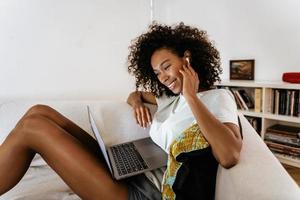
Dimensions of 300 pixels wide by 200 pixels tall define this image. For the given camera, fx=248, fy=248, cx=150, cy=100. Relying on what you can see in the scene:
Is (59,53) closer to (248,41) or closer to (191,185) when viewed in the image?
(191,185)

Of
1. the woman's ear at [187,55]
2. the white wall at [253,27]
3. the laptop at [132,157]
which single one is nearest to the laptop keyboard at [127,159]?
the laptop at [132,157]

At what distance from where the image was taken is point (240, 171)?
706mm

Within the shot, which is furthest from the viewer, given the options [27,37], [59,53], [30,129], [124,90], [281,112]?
[124,90]

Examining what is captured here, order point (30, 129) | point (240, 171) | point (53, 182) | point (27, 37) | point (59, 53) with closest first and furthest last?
point (240, 171) < point (30, 129) < point (53, 182) < point (27, 37) < point (59, 53)

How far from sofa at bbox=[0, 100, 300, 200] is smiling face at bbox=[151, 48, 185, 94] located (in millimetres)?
352

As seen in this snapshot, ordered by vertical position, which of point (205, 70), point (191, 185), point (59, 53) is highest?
point (59, 53)

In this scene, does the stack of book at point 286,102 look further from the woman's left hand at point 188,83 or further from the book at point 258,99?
the woman's left hand at point 188,83

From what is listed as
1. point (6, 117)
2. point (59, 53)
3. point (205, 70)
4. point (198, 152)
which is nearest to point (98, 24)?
point (59, 53)

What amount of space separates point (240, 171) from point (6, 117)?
124cm

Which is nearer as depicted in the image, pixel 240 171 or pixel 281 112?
pixel 240 171

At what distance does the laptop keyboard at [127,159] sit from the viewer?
2.91 ft

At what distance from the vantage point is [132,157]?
3.36 feet

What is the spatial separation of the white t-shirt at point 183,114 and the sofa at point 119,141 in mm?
143

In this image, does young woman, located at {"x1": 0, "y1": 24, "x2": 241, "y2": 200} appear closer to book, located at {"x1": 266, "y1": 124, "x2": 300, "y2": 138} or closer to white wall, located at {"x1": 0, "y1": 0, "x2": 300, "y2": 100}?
white wall, located at {"x1": 0, "y1": 0, "x2": 300, "y2": 100}
